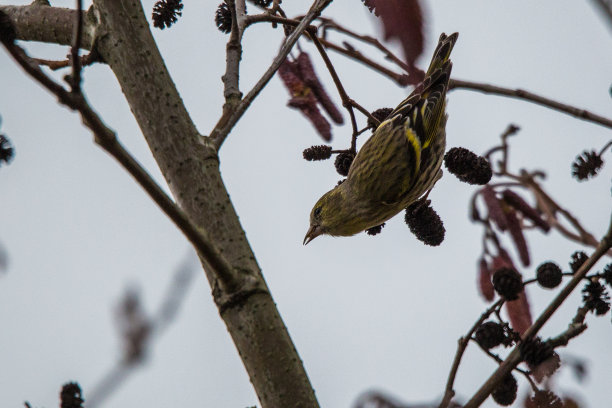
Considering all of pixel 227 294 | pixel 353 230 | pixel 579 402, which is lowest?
pixel 579 402

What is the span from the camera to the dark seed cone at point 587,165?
2705 mm

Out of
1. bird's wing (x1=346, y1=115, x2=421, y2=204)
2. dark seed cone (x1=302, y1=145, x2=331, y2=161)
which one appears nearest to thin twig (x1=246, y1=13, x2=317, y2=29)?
dark seed cone (x1=302, y1=145, x2=331, y2=161)

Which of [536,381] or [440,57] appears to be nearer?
[536,381]

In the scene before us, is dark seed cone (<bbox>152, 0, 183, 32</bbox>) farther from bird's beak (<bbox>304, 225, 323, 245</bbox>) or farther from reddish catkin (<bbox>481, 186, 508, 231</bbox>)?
bird's beak (<bbox>304, 225, 323, 245</bbox>)

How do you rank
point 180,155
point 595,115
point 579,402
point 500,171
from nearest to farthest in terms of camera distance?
point 180,155 < point 579,402 < point 595,115 < point 500,171

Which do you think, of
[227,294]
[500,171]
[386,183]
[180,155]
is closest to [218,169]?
[180,155]

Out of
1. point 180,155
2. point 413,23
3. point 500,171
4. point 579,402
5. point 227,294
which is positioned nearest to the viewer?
point 413,23

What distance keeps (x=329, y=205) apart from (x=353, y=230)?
0.22m

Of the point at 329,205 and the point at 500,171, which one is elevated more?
the point at 329,205

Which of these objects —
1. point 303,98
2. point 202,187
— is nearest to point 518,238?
point 303,98

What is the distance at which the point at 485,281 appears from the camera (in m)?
2.92

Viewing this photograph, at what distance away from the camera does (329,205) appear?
4.52m

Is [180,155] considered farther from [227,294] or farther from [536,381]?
[536,381]

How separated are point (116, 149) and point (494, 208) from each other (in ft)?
6.56
